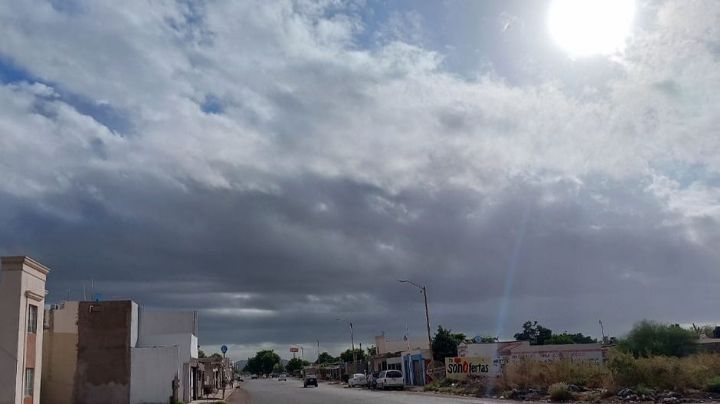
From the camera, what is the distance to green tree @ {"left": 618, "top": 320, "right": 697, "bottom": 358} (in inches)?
2454

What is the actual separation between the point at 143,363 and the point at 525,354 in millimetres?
37975

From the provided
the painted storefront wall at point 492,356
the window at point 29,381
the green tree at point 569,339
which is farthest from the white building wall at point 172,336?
the green tree at point 569,339

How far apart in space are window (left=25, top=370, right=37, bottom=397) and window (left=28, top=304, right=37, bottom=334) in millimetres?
1792

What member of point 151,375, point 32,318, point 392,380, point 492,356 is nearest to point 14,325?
point 32,318

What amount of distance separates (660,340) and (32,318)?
52216 millimetres

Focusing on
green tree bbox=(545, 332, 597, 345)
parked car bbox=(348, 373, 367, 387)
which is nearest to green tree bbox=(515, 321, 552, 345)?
green tree bbox=(545, 332, 597, 345)

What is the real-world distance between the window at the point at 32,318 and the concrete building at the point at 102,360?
815 cm

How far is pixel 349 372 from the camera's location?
123 metres

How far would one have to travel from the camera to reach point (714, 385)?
36219 mm

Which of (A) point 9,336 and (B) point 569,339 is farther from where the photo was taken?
(B) point 569,339

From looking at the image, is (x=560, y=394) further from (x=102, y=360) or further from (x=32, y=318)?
(x=32, y=318)

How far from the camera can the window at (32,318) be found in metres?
32.4

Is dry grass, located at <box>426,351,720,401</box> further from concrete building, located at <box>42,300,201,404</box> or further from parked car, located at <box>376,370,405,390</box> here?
concrete building, located at <box>42,300,201,404</box>

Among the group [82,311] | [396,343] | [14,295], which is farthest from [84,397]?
[396,343]
